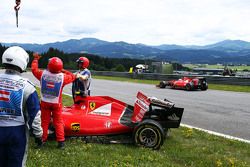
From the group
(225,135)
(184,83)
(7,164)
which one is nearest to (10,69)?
(7,164)

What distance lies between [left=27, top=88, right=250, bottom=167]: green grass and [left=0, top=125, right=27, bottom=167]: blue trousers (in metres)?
1.90

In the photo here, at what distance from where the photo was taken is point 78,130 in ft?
24.7

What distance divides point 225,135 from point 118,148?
312 centimetres

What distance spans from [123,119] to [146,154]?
1267 millimetres

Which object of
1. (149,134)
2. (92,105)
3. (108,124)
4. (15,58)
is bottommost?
(149,134)

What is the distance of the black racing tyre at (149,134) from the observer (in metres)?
7.18

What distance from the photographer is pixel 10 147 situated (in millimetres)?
3838

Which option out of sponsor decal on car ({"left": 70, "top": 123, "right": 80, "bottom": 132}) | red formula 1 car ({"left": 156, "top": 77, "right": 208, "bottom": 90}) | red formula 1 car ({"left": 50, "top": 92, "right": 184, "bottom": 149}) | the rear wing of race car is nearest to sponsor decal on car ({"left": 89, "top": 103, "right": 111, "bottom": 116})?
red formula 1 car ({"left": 50, "top": 92, "right": 184, "bottom": 149})

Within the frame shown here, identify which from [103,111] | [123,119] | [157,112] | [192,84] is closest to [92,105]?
[103,111]

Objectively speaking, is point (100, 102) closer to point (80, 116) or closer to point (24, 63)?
point (80, 116)

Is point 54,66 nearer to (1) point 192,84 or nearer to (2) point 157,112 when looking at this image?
(2) point 157,112

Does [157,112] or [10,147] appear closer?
[10,147]

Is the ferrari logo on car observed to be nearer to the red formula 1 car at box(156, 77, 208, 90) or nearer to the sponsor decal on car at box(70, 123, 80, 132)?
the sponsor decal on car at box(70, 123, 80, 132)

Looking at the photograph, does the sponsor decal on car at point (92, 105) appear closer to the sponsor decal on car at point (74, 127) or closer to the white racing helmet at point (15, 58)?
the sponsor decal on car at point (74, 127)
